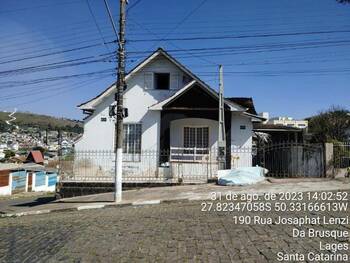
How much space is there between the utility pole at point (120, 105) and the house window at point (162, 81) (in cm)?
731

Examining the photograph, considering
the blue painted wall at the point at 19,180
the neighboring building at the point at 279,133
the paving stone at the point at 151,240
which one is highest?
the neighboring building at the point at 279,133

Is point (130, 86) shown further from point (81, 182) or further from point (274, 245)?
point (274, 245)

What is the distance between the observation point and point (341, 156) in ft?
55.5

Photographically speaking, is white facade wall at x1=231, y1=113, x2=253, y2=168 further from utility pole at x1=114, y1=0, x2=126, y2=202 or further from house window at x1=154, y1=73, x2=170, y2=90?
utility pole at x1=114, y1=0, x2=126, y2=202

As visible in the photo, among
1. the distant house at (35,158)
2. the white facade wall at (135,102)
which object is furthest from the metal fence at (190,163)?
the distant house at (35,158)

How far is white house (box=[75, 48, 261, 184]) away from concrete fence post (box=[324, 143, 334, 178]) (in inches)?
158

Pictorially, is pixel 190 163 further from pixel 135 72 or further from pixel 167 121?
pixel 135 72

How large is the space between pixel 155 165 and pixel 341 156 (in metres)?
8.96

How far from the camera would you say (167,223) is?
972cm

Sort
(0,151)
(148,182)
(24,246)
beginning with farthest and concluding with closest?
(0,151), (148,182), (24,246)

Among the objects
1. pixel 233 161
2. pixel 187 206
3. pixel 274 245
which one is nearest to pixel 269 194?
pixel 187 206

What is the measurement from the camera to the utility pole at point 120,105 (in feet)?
46.9

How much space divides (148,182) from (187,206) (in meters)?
6.02

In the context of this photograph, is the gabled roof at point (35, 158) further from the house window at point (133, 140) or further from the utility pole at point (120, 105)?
the utility pole at point (120, 105)
